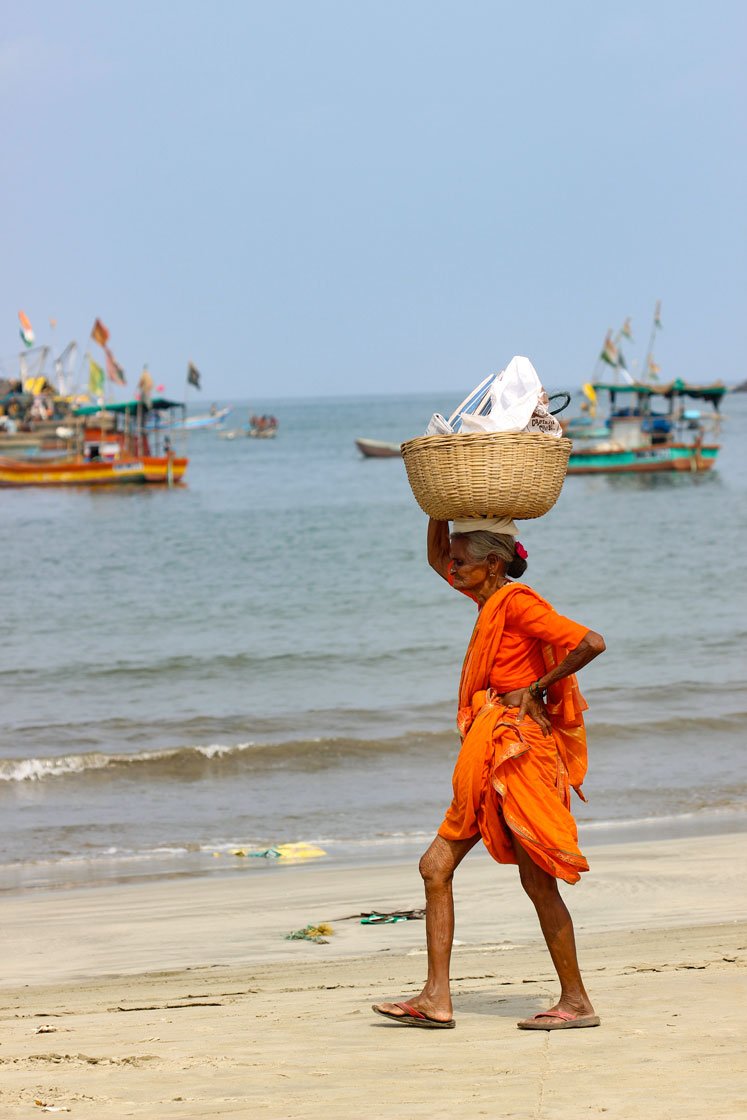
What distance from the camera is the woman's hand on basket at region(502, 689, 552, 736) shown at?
3.62 metres

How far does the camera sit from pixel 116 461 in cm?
4466

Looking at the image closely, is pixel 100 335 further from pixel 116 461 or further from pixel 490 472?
pixel 490 472

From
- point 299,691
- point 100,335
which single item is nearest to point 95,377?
point 100,335

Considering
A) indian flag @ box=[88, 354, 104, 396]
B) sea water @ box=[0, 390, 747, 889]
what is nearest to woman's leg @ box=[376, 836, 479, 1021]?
sea water @ box=[0, 390, 747, 889]

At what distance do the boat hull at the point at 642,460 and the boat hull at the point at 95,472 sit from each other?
14.2m

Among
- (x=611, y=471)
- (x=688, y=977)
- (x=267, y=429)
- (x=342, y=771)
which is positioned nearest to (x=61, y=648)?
(x=342, y=771)

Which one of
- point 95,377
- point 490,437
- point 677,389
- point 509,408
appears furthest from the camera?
point 95,377

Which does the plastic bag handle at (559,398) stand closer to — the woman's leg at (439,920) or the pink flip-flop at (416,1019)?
the woman's leg at (439,920)

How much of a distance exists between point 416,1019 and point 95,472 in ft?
138

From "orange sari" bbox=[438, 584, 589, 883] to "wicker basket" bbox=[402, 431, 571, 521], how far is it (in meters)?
0.24

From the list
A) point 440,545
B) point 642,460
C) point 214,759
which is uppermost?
point 440,545

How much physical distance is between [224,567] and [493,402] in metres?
22.6

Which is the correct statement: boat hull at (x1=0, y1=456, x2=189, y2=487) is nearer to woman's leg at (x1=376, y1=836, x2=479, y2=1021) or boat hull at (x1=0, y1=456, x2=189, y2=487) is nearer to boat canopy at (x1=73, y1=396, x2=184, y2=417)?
boat canopy at (x1=73, y1=396, x2=184, y2=417)

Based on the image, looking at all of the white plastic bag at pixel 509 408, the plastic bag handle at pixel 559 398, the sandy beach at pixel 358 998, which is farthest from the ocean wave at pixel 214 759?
the white plastic bag at pixel 509 408
